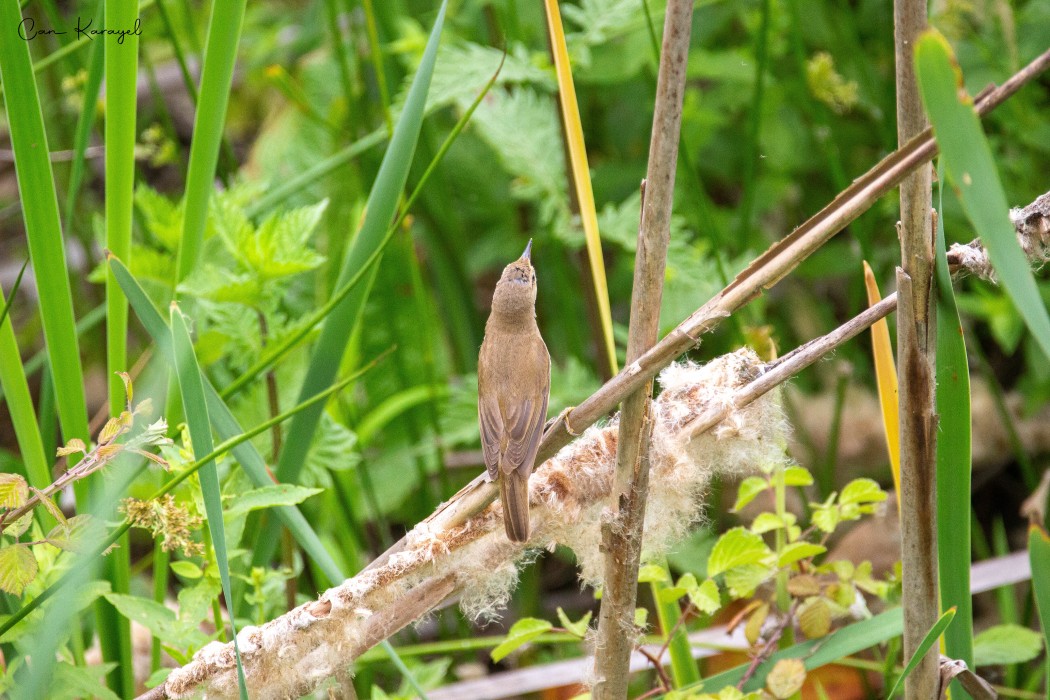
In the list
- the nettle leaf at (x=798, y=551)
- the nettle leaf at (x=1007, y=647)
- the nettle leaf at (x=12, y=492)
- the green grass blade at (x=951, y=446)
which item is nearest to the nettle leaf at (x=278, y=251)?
the nettle leaf at (x=12, y=492)

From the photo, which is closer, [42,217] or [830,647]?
[42,217]

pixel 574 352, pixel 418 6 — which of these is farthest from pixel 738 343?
pixel 418 6

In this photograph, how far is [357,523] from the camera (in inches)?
91.3

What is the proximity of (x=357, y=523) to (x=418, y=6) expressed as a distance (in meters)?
2.14

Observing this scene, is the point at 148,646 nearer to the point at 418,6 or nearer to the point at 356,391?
the point at 356,391

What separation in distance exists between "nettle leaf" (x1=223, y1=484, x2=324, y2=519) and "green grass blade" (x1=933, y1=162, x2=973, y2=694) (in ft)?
2.19

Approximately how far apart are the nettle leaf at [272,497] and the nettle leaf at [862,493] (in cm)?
72

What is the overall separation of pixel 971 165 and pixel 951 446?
0.38 meters

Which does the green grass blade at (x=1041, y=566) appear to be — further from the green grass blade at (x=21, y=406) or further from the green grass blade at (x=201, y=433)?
the green grass blade at (x=21, y=406)

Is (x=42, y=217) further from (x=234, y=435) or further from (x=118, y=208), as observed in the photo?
(x=234, y=435)

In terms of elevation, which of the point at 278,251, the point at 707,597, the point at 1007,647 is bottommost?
the point at 1007,647

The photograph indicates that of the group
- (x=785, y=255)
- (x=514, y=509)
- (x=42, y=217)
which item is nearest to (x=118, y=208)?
(x=42, y=217)

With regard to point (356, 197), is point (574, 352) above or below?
below

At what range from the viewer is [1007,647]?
1655 millimetres
